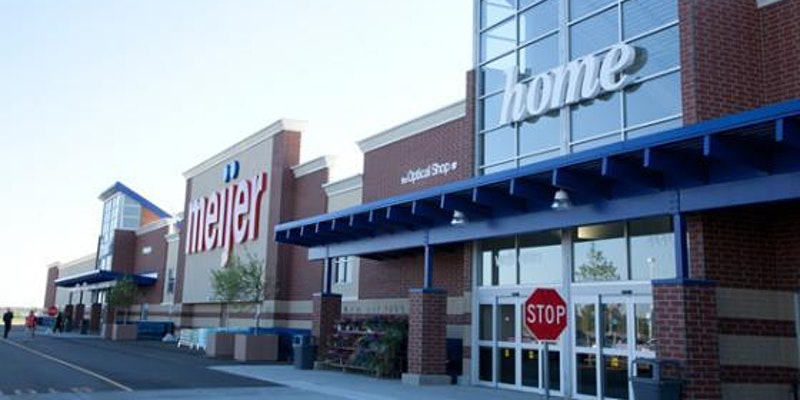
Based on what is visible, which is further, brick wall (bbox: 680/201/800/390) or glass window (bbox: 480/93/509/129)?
glass window (bbox: 480/93/509/129)

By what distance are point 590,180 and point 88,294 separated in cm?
6233

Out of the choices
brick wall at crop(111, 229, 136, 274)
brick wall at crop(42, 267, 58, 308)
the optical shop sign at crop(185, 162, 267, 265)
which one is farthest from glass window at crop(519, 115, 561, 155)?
brick wall at crop(42, 267, 58, 308)

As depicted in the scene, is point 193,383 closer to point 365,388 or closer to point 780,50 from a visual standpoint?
point 365,388

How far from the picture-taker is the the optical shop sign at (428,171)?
21797 mm

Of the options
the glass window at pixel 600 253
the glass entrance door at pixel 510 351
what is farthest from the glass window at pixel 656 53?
the glass entrance door at pixel 510 351

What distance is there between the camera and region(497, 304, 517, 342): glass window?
1833 cm

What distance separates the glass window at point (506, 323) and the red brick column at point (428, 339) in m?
1.35

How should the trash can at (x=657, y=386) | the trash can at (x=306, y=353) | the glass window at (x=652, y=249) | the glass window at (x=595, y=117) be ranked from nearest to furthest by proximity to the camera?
the trash can at (x=657, y=386)
the glass window at (x=652, y=249)
the glass window at (x=595, y=117)
the trash can at (x=306, y=353)

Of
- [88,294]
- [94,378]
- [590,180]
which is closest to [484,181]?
[590,180]

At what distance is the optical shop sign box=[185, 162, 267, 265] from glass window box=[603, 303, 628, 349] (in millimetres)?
22931

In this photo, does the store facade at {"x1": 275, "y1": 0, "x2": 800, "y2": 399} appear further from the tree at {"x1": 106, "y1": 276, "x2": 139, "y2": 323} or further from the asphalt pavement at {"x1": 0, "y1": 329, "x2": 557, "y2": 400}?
the tree at {"x1": 106, "y1": 276, "x2": 139, "y2": 323}

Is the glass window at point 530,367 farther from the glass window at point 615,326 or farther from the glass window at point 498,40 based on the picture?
the glass window at point 498,40

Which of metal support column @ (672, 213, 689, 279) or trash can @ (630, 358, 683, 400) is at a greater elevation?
metal support column @ (672, 213, 689, 279)

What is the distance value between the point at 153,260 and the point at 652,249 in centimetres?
4784
